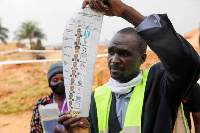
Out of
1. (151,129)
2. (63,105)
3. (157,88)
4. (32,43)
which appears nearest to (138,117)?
(151,129)

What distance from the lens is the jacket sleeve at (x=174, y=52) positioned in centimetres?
112

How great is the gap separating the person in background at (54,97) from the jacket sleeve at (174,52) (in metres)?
1.86

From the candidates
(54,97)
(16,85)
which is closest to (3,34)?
(16,85)

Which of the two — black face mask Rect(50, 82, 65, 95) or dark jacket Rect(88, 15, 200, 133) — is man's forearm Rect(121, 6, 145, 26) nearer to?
dark jacket Rect(88, 15, 200, 133)

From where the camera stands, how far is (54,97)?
9.82 feet

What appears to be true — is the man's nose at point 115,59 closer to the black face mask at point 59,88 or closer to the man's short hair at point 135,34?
the man's short hair at point 135,34

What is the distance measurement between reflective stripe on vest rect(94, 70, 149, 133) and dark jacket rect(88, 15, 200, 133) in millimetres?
34

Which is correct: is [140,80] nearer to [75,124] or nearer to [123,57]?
[123,57]

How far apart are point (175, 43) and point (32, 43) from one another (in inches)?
1260

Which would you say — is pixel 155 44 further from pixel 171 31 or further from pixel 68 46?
pixel 68 46

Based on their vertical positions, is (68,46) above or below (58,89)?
above

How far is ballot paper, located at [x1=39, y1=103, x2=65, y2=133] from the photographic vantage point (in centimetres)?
221

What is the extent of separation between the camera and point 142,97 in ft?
4.90

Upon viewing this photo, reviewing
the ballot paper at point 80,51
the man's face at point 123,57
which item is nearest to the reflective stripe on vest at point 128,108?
the man's face at point 123,57
